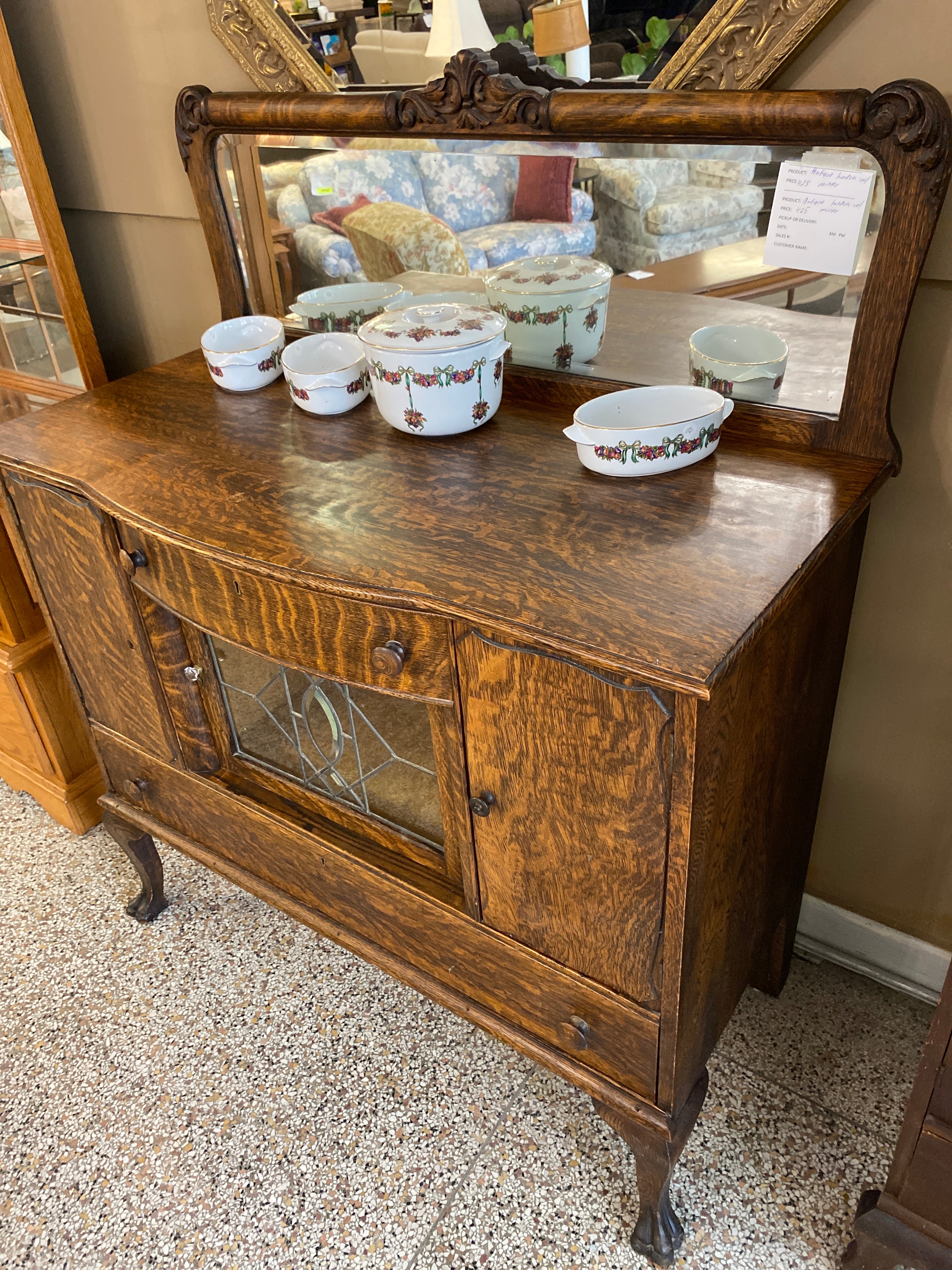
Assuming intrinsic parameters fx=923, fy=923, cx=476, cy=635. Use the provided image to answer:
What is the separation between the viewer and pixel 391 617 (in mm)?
941

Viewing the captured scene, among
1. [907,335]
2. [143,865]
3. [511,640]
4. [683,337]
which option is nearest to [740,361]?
[683,337]

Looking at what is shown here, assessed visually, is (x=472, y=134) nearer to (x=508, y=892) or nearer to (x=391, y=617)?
(x=391, y=617)

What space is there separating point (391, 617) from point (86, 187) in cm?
127

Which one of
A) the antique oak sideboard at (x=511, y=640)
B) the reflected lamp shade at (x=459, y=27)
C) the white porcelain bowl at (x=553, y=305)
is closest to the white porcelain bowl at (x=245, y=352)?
the antique oak sideboard at (x=511, y=640)

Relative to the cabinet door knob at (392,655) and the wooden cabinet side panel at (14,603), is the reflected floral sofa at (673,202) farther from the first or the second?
the wooden cabinet side panel at (14,603)

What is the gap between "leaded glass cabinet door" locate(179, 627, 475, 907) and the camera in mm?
1100

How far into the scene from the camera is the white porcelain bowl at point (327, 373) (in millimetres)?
1246

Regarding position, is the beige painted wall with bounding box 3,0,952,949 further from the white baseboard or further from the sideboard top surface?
the sideboard top surface

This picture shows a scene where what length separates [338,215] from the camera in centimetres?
134

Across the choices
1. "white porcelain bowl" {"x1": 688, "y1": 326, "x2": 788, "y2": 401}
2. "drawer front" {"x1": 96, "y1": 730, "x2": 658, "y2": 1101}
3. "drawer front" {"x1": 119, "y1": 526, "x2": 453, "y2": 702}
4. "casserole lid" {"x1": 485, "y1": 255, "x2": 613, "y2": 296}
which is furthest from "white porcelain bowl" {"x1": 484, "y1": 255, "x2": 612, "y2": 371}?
"drawer front" {"x1": 96, "y1": 730, "x2": 658, "y2": 1101}

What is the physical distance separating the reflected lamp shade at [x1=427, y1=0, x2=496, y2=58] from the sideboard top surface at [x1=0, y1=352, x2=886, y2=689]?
0.43 m

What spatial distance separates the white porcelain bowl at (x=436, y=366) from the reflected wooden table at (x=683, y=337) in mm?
148

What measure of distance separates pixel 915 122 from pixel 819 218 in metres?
0.12

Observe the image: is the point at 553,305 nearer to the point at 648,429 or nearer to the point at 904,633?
the point at 648,429
